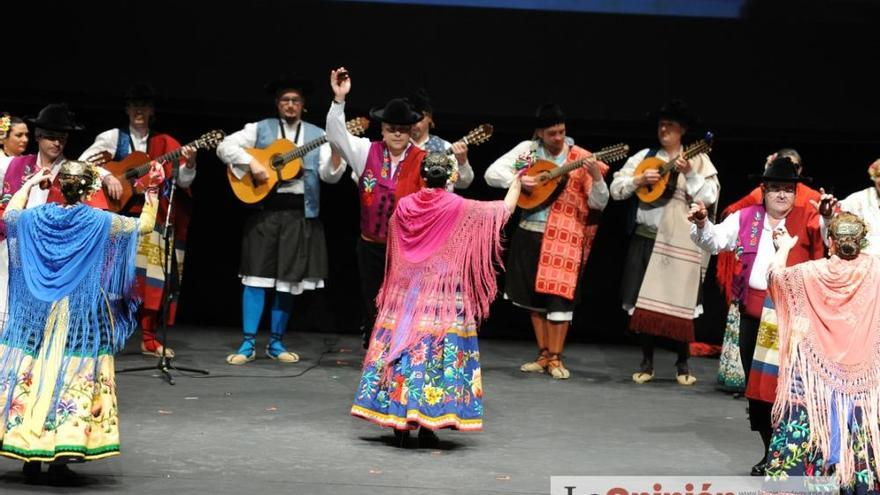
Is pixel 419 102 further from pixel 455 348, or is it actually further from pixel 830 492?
A: pixel 830 492

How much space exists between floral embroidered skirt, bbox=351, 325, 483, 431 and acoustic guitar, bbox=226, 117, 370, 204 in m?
2.18

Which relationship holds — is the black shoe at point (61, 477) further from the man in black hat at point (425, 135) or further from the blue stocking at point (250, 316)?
the man in black hat at point (425, 135)

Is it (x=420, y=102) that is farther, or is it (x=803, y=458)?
(x=420, y=102)

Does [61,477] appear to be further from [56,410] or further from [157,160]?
[157,160]

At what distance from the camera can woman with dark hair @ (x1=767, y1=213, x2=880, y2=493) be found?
5.21 metres

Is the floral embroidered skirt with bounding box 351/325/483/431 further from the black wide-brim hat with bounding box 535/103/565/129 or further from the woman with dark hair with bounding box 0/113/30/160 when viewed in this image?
the woman with dark hair with bounding box 0/113/30/160

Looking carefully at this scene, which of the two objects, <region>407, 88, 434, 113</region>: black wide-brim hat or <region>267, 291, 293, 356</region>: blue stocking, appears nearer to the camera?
<region>407, 88, 434, 113</region>: black wide-brim hat

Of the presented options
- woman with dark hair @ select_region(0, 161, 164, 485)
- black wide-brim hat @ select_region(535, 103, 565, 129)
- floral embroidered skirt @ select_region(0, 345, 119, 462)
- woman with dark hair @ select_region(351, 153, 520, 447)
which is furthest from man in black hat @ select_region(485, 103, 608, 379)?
floral embroidered skirt @ select_region(0, 345, 119, 462)

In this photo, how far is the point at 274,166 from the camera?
8.20 meters

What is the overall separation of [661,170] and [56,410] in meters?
3.98

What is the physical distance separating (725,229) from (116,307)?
2.55m

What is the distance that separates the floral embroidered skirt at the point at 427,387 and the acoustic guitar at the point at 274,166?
7.15 feet

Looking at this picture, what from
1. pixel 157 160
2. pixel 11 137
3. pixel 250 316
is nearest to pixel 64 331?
pixel 11 137

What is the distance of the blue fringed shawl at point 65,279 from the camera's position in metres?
5.32
